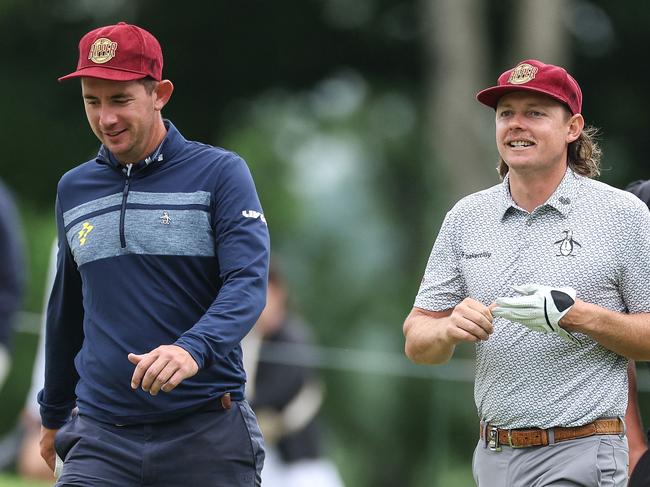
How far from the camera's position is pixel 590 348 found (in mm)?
5508

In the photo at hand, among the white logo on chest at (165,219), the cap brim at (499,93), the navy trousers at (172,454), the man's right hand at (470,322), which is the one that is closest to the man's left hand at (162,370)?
the navy trousers at (172,454)

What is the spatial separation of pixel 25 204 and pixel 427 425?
6769 mm

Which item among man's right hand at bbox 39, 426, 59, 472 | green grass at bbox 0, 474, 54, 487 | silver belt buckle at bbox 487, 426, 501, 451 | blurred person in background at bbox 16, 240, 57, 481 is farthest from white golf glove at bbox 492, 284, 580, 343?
blurred person in background at bbox 16, 240, 57, 481

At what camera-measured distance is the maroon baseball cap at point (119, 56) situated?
18.3 ft

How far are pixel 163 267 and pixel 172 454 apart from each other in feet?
2.16

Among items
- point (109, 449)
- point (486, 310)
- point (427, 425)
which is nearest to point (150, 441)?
point (109, 449)

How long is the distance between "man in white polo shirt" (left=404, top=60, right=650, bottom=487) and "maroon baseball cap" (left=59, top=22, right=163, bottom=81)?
1.26m

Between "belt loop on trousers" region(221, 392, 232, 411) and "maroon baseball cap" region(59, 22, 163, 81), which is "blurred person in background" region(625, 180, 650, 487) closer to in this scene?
"belt loop on trousers" region(221, 392, 232, 411)

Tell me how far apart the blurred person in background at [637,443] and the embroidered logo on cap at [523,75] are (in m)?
0.78

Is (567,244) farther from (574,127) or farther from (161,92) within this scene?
(161,92)

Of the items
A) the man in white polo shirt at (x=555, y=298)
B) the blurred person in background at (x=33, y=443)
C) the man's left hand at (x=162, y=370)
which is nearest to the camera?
the man's left hand at (x=162, y=370)

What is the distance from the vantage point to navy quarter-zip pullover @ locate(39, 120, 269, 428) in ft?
18.0

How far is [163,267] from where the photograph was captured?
551 centimetres

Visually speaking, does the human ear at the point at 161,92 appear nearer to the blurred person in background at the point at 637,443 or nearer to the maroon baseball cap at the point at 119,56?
the maroon baseball cap at the point at 119,56
